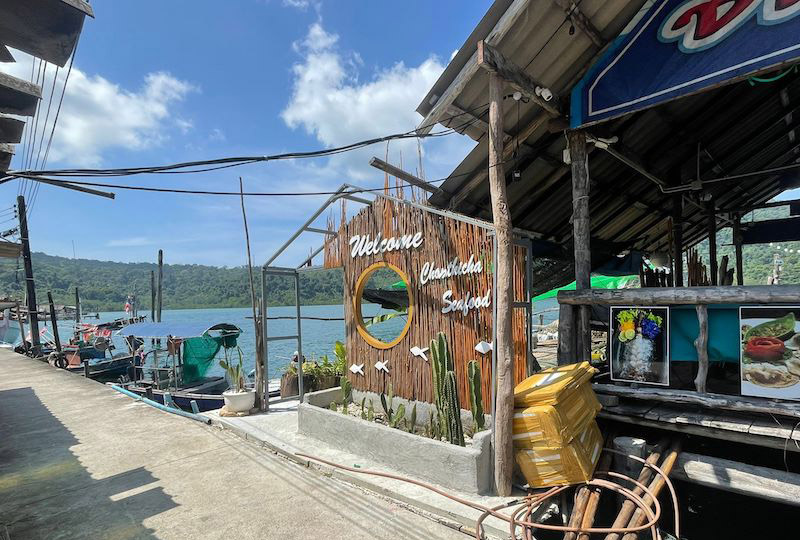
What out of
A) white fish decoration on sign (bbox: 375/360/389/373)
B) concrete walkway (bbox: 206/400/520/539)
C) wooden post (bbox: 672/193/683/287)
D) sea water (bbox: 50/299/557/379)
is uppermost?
wooden post (bbox: 672/193/683/287)

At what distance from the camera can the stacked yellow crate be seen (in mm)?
3742

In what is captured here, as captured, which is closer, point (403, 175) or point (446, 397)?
point (446, 397)

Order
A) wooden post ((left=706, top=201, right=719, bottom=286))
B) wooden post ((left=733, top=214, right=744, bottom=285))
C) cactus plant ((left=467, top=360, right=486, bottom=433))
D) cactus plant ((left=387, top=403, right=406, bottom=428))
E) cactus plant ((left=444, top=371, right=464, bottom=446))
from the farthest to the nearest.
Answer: wooden post ((left=733, top=214, right=744, bottom=285)) < wooden post ((left=706, top=201, right=719, bottom=286)) < cactus plant ((left=387, top=403, right=406, bottom=428)) < cactus plant ((left=467, top=360, right=486, bottom=433)) < cactus plant ((left=444, top=371, right=464, bottom=446))

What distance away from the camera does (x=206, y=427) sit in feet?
22.4

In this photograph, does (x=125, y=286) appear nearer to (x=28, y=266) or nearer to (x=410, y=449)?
(x=28, y=266)

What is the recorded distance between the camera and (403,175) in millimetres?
6203

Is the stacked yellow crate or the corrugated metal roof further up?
the corrugated metal roof

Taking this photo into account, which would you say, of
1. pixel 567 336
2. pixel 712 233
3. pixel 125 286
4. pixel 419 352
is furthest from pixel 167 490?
pixel 125 286

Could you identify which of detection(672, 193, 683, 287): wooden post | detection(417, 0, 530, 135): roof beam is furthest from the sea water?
detection(672, 193, 683, 287): wooden post

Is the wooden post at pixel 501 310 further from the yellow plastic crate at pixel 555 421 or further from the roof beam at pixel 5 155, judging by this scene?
the roof beam at pixel 5 155

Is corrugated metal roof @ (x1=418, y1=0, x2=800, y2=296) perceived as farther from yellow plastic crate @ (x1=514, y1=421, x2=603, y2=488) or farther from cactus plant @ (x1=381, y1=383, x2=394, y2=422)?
yellow plastic crate @ (x1=514, y1=421, x2=603, y2=488)

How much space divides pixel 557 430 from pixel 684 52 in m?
3.81

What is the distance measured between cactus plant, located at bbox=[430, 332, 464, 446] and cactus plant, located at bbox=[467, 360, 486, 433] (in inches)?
7.4

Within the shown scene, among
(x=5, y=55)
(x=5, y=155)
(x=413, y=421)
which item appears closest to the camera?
(x=5, y=55)
